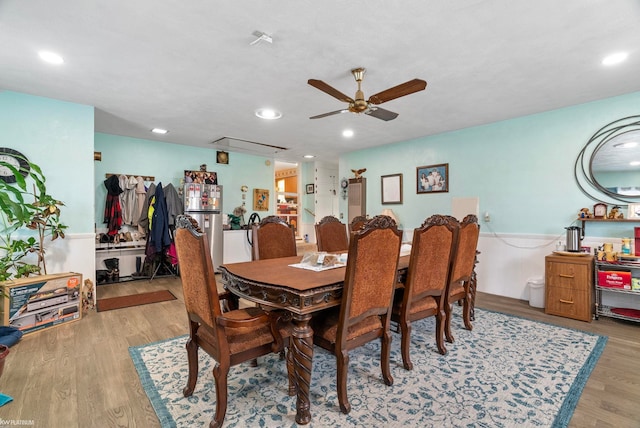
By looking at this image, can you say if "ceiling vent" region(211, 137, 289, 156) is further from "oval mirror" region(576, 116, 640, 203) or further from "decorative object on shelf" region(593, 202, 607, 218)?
"decorative object on shelf" region(593, 202, 607, 218)

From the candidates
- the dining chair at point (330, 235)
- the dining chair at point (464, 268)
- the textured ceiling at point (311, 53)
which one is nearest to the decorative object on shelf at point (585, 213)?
the textured ceiling at point (311, 53)

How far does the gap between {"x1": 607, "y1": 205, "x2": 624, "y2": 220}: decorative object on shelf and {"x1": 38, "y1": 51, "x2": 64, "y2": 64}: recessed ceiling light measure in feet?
18.5

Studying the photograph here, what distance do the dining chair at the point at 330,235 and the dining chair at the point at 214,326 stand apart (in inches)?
64.3

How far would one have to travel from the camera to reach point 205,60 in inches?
98.7

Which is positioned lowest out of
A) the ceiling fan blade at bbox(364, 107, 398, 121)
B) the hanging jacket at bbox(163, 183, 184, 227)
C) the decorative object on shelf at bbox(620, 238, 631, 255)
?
the decorative object on shelf at bbox(620, 238, 631, 255)

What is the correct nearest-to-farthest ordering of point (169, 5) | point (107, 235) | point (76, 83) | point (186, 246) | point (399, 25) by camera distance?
point (186, 246) < point (169, 5) < point (399, 25) < point (76, 83) < point (107, 235)

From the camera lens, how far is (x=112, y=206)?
16.2 feet

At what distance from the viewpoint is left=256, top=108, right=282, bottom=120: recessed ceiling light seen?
3701mm

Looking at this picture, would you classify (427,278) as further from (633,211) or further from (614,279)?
(633,211)

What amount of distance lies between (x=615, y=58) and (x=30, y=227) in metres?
5.78

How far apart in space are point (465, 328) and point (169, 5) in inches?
143

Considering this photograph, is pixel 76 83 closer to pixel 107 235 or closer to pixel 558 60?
pixel 107 235

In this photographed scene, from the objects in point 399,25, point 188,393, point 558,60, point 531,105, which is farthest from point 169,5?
point 531,105

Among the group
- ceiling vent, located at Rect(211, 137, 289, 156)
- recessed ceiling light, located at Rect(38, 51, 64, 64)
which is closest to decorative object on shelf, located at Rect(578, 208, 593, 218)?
ceiling vent, located at Rect(211, 137, 289, 156)
